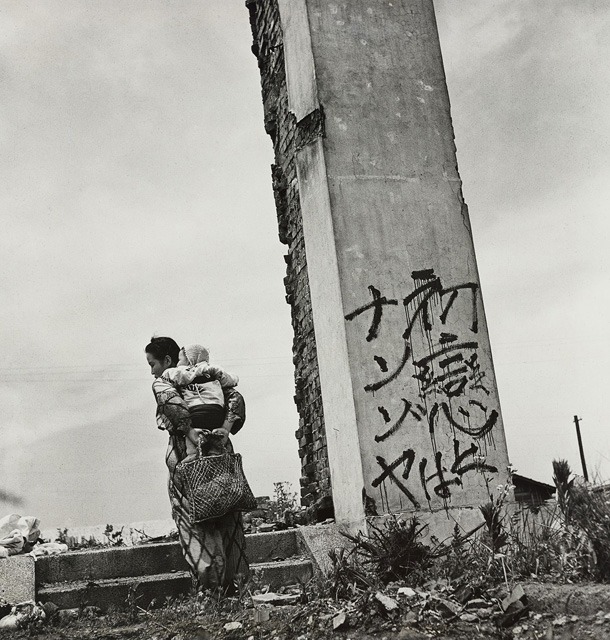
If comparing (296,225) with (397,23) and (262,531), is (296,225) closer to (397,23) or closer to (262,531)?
(397,23)

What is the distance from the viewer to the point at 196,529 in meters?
5.12

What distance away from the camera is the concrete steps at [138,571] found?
17.3 ft

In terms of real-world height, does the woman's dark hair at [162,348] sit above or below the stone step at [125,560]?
above

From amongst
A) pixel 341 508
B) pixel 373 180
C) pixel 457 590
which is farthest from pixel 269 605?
pixel 373 180

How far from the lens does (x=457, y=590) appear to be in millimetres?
4379

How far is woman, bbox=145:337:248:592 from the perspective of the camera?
5.07m

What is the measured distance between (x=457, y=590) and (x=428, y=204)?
3.25 m

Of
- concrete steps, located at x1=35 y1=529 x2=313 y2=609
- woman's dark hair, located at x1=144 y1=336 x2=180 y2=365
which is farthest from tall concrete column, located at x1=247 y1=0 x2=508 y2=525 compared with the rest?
woman's dark hair, located at x1=144 y1=336 x2=180 y2=365

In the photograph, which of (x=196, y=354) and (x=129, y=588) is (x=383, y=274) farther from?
(x=129, y=588)

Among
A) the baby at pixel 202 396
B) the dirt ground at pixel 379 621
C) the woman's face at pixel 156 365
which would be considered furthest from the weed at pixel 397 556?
the woman's face at pixel 156 365

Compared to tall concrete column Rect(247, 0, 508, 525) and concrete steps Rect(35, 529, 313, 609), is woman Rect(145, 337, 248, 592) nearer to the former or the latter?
concrete steps Rect(35, 529, 313, 609)

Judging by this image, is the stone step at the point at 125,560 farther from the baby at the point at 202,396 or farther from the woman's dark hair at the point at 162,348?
the woman's dark hair at the point at 162,348

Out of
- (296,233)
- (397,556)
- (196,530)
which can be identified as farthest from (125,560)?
(296,233)

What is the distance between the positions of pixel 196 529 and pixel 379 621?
1490 millimetres
